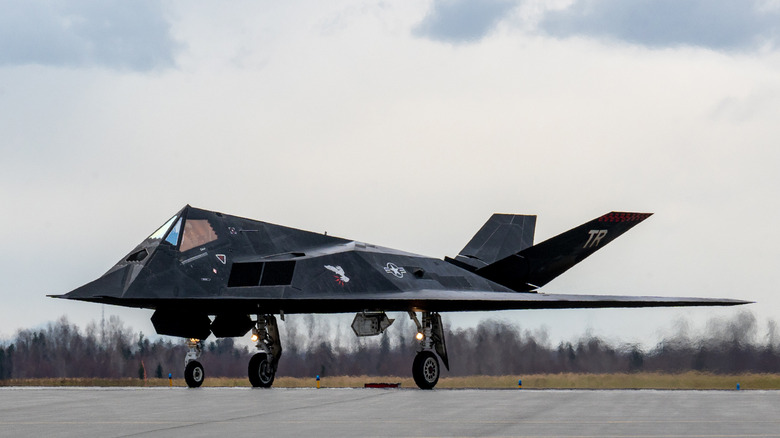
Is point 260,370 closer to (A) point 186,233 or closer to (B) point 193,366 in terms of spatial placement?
(B) point 193,366

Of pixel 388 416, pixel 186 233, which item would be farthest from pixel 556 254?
pixel 388 416

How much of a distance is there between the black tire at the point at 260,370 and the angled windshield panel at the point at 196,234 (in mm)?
3619

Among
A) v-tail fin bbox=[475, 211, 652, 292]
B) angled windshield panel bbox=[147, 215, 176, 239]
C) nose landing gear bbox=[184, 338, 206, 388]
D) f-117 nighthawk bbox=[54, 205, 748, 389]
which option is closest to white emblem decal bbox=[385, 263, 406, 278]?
f-117 nighthawk bbox=[54, 205, 748, 389]

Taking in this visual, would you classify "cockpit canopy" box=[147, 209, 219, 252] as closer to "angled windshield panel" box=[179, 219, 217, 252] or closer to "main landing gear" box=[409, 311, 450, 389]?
"angled windshield panel" box=[179, 219, 217, 252]

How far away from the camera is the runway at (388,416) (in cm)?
1140

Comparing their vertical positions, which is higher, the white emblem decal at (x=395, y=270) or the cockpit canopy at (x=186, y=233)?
the cockpit canopy at (x=186, y=233)

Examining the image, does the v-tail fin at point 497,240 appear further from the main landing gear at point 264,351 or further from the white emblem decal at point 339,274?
the main landing gear at point 264,351

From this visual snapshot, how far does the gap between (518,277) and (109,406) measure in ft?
49.3

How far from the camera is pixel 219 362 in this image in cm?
3619

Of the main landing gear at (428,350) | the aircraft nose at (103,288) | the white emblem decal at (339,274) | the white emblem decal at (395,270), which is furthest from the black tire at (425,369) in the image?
the aircraft nose at (103,288)

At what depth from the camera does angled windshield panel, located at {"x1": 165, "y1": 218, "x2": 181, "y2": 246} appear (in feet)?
75.2

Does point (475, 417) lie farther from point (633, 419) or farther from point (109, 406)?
point (109, 406)

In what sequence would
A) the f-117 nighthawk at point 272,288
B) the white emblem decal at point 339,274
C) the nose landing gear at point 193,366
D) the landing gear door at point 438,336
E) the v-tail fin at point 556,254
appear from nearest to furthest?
1. the f-117 nighthawk at point 272,288
2. the white emblem decal at point 339,274
3. the landing gear door at point 438,336
4. the nose landing gear at point 193,366
5. the v-tail fin at point 556,254

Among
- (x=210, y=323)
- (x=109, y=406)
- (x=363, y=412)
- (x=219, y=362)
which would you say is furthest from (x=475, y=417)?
(x=219, y=362)
